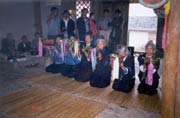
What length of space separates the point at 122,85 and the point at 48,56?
207cm

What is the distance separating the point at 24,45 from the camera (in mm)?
5297

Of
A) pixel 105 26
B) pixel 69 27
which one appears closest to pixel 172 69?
pixel 69 27

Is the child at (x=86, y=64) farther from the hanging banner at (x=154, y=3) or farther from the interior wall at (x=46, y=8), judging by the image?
the interior wall at (x=46, y=8)

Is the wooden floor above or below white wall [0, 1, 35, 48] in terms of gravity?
below

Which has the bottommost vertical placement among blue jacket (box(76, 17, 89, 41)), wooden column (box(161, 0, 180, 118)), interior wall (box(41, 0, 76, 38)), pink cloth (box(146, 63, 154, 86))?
pink cloth (box(146, 63, 154, 86))

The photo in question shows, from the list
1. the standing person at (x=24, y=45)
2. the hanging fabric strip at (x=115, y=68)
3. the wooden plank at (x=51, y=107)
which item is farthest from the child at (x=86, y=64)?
the standing person at (x=24, y=45)

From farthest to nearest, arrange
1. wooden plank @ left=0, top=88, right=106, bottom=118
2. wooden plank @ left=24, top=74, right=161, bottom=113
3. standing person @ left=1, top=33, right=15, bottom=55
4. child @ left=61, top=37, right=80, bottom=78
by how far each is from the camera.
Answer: standing person @ left=1, top=33, right=15, bottom=55, child @ left=61, top=37, right=80, bottom=78, wooden plank @ left=24, top=74, right=161, bottom=113, wooden plank @ left=0, top=88, right=106, bottom=118

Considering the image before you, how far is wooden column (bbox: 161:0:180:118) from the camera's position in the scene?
1177mm

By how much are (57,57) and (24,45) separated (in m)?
1.82

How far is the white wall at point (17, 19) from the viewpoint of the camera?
528 centimetres

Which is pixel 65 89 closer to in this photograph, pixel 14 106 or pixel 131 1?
pixel 14 106

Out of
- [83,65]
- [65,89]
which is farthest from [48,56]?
[65,89]

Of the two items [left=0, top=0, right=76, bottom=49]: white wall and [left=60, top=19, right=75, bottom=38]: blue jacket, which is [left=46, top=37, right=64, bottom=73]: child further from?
[left=0, top=0, right=76, bottom=49]: white wall

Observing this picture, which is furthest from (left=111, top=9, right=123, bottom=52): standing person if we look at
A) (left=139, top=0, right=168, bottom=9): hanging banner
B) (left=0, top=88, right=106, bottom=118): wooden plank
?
(left=139, top=0, right=168, bottom=9): hanging banner
